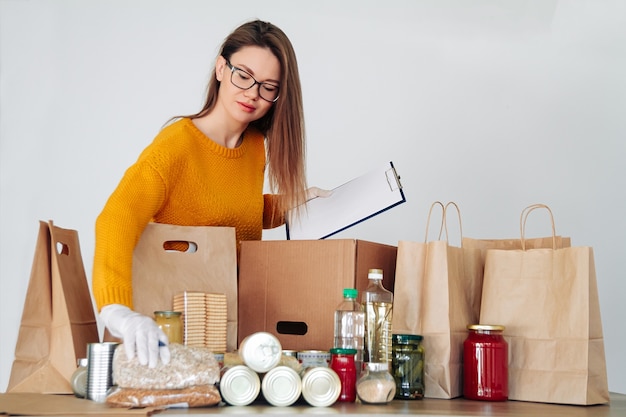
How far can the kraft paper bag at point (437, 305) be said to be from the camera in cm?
161

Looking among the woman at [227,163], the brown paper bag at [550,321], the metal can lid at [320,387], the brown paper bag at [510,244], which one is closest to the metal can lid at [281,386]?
the metal can lid at [320,387]

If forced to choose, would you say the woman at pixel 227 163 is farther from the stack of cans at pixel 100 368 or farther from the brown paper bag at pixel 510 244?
the brown paper bag at pixel 510 244

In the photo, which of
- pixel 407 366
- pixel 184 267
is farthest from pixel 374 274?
pixel 184 267

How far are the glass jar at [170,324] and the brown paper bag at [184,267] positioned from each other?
0.60ft

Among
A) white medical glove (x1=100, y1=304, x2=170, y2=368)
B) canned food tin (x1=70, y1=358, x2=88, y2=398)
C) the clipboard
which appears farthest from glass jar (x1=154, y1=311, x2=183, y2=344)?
the clipboard

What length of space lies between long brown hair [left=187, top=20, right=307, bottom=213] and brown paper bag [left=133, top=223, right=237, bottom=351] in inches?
13.9

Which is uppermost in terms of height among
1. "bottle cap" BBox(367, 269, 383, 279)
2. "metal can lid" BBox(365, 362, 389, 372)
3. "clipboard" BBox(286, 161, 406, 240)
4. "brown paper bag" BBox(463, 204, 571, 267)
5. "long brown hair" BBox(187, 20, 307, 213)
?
"long brown hair" BBox(187, 20, 307, 213)

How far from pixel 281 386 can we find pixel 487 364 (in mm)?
472

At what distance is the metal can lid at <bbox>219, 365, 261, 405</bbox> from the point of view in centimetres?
132

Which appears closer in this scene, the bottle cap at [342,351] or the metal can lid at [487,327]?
the bottle cap at [342,351]

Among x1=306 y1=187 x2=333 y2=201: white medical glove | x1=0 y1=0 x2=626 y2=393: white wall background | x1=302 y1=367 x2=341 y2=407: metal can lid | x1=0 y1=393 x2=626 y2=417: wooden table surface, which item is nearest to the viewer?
x1=0 y1=393 x2=626 y2=417: wooden table surface

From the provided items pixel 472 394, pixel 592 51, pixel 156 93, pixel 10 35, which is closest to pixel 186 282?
pixel 472 394

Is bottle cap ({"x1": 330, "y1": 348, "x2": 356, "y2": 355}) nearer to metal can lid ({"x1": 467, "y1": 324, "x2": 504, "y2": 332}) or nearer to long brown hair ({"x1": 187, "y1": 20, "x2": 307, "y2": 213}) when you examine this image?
metal can lid ({"x1": 467, "y1": 324, "x2": 504, "y2": 332})

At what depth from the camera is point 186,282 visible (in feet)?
5.38
